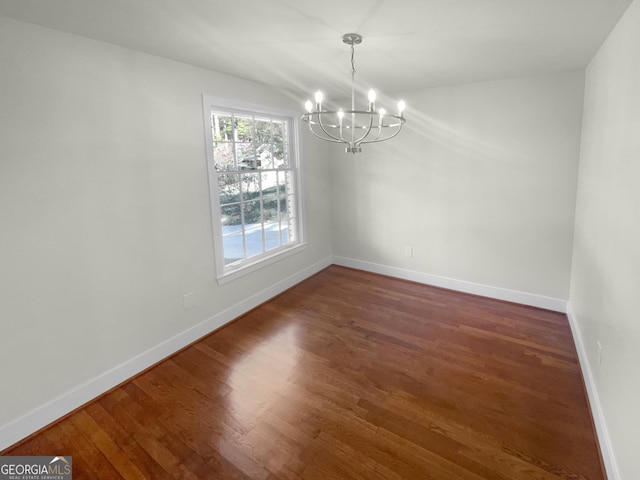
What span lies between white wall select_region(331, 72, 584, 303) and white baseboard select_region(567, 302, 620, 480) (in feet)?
3.05

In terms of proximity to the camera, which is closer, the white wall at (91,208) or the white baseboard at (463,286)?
the white wall at (91,208)

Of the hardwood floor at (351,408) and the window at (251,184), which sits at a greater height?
the window at (251,184)

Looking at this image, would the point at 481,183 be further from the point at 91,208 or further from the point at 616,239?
the point at 91,208

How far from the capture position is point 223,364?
8.73 feet

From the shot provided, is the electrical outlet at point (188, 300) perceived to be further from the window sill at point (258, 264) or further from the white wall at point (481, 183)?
the white wall at point (481, 183)

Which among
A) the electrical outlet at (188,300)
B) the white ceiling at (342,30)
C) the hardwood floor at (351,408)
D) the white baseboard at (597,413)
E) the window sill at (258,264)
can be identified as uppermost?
the white ceiling at (342,30)

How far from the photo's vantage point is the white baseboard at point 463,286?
3.45m

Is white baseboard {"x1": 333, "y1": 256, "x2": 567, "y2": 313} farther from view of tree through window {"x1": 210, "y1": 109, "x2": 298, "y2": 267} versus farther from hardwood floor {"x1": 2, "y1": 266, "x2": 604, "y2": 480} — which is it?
view of tree through window {"x1": 210, "y1": 109, "x2": 298, "y2": 267}

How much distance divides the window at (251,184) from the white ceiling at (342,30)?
55 centimetres

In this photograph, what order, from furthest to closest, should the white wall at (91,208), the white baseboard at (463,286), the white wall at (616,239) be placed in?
1. the white baseboard at (463,286)
2. the white wall at (91,208)
3. the white wall at (616,239)

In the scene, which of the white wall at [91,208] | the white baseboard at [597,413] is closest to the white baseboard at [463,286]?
the white baseboard at [597,413]

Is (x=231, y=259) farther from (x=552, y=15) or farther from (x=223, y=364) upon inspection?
(x=552, y=15)

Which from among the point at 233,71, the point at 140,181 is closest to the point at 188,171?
the point at 140,181

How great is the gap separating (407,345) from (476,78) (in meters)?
2.65
